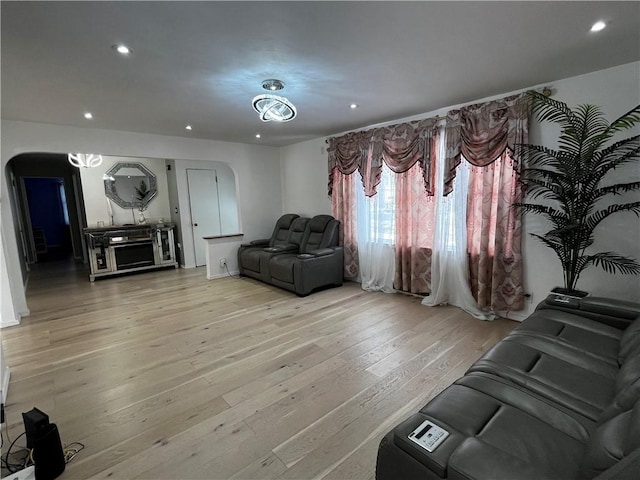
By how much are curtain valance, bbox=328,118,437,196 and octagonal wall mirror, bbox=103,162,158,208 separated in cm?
402

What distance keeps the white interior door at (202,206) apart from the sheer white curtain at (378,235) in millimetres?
3396

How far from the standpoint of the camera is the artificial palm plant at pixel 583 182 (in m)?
2.38

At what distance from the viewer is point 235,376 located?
234 cm

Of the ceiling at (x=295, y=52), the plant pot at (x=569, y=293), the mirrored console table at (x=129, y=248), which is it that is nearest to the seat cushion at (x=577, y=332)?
the plant pot at (x=569, y=293)

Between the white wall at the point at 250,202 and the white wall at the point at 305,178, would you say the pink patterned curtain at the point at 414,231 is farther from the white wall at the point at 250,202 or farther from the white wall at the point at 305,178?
the white wall at the point at 250,202

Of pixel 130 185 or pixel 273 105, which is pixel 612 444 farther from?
pixel 130 185

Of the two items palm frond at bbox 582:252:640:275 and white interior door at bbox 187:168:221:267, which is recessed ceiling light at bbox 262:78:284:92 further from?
white interior door at bbox 187:168:221:267

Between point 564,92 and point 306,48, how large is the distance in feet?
7.89

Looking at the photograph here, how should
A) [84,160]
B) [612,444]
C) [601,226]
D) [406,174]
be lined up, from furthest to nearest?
[84,160], [406,174], [601,226], [612,444]

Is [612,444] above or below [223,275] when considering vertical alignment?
above

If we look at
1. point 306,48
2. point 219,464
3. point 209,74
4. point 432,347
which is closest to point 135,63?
point 209,74

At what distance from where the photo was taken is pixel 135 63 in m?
2.19

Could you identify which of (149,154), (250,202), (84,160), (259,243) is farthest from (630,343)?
(84,160)

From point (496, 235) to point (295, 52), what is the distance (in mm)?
2566
